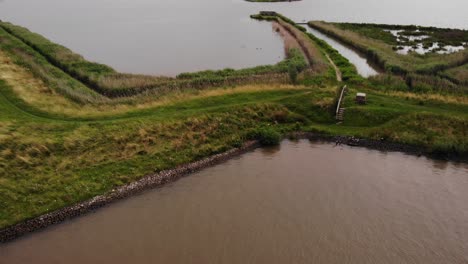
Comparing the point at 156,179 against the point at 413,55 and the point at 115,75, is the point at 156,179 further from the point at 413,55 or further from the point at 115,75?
the point at 413,55

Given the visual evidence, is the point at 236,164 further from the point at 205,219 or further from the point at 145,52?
the point at 145,52

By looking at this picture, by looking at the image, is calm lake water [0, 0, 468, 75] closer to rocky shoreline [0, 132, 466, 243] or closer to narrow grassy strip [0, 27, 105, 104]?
narrow grassy strip [0, 27, 105, 104]

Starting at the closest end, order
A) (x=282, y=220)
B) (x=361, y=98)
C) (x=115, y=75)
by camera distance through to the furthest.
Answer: (x=282, y=220)
(x=361, y=98)
(x=115, y=75)

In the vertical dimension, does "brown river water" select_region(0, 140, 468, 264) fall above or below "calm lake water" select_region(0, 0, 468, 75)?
below

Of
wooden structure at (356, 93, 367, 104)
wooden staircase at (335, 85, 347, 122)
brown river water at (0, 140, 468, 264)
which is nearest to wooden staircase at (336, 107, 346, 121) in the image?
wooden staircase at (335, 85, 347, 122)

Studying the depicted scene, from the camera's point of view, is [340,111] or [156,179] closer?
[156,179]

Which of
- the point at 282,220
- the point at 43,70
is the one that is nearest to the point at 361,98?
the point at 282,220
